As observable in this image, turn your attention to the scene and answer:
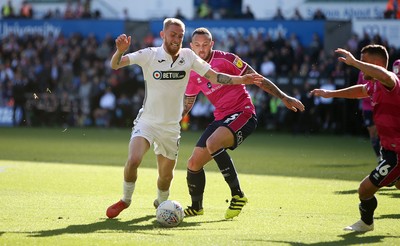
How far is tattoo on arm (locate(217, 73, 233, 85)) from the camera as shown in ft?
33.9

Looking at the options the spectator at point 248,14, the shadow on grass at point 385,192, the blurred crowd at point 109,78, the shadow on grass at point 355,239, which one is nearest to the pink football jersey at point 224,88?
the shadow on grass at point 355,239

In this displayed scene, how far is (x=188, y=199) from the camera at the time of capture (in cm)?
1245

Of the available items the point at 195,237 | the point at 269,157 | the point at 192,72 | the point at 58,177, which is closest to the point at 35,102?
the point at 269,157

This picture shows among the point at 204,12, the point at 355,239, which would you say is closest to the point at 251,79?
the point at 355,239

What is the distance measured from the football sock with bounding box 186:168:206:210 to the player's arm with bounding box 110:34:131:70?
76.3 inches

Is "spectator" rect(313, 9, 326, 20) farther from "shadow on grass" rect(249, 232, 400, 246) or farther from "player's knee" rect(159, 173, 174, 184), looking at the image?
"shadow on grass" rect(249, 232, 400, 246)

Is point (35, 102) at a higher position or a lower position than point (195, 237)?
lower

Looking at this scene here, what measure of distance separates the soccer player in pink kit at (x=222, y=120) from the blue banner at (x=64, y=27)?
23.1m

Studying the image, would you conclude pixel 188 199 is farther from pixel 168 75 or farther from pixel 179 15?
pixel 179 15

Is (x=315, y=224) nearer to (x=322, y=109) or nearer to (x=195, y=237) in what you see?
(x=195, y=237)

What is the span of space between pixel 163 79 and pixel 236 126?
138 centimetres

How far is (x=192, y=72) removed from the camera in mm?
11445

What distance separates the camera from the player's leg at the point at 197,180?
35.8ft

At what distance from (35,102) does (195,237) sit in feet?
81.2
